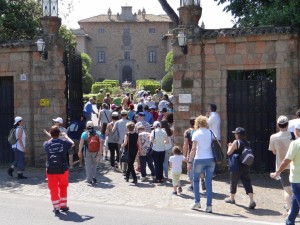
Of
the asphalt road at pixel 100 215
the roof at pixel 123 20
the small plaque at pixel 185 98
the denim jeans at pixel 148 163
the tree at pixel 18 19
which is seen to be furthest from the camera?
the roof at pixel 123 20

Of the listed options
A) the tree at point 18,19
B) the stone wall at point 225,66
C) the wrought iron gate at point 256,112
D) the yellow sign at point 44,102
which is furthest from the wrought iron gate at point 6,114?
the wrought iron gate at point 256,112

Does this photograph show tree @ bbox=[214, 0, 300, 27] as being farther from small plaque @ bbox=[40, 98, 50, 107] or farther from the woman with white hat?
the woman with white hat

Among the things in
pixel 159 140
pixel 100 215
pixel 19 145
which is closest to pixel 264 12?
pixel 159 140

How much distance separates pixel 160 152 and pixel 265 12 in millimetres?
5439

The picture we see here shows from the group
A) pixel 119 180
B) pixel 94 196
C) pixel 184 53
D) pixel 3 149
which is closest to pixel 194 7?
pixel 184 53

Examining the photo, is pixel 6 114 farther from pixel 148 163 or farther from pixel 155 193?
pixel 155 193

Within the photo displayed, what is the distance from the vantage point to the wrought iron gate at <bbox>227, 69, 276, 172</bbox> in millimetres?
13797

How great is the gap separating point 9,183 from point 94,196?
107 inches

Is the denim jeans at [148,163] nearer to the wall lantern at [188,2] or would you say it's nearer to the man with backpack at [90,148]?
the man with backpack at [90,148]

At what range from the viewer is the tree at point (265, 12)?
47.1 feet

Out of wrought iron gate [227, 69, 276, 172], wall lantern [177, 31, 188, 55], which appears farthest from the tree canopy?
wall lantern [177, 31, 188, 55]

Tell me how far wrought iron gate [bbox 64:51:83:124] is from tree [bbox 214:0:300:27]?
5091mm

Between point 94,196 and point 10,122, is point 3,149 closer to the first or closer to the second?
point 10,122

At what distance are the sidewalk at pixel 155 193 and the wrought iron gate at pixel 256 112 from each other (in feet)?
1.81
